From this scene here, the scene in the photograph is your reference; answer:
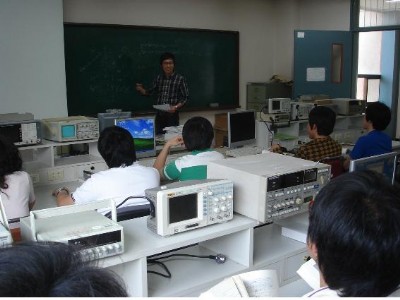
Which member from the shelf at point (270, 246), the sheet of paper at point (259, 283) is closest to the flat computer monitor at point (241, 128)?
the shelf at point (270, 246)

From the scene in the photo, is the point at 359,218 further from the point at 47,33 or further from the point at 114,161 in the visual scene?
the point at 47,33

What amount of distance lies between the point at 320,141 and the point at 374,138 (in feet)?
2.02

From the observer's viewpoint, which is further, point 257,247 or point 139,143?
point 139,143

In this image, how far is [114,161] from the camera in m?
2.86

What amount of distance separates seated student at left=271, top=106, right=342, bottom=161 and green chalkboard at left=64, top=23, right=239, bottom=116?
304 centimetres

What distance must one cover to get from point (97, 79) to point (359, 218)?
5.27 meters

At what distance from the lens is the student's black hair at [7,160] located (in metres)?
2.79

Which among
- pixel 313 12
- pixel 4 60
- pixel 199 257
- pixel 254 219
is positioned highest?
pixel 313 12

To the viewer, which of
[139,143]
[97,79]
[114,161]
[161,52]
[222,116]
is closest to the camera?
[114,161]

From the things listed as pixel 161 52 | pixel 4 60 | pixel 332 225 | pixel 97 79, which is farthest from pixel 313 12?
pixel 332 225

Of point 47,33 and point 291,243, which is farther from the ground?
point 47,33

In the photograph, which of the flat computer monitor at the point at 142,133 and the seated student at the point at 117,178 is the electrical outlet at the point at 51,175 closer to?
the flat computer monitor at the point at 142,133

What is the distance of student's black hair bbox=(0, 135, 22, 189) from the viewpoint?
2.79 metres

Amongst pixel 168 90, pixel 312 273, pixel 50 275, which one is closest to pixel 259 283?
pixel 312 273
